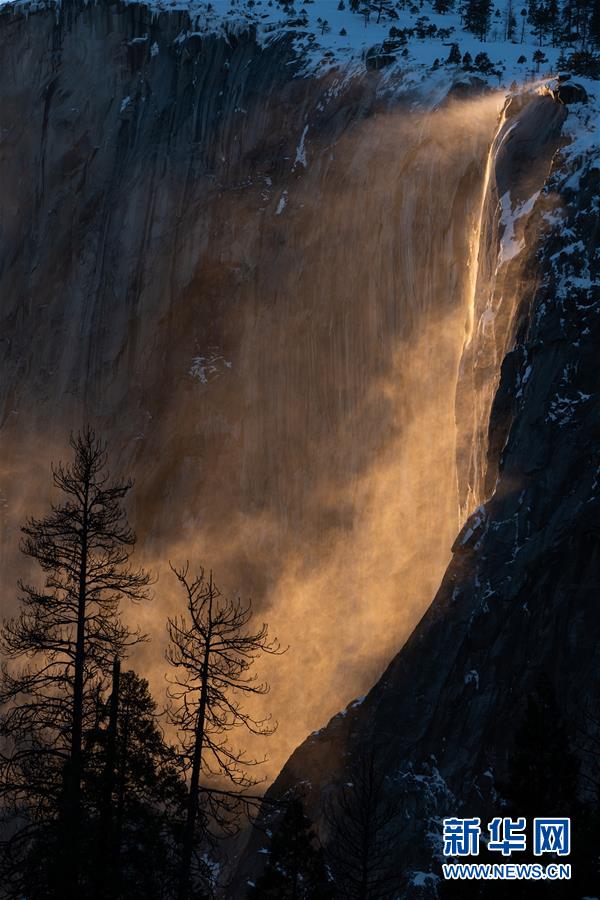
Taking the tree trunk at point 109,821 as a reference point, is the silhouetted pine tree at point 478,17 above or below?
above

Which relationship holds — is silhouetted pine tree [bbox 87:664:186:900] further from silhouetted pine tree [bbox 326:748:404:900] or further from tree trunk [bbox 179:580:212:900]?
silhouetted pine tree [bbox 326:748:404:900]

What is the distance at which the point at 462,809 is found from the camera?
23.5m

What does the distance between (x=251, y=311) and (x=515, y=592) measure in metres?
19.4

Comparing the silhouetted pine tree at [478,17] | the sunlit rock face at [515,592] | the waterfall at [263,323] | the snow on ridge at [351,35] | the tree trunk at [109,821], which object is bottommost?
the tree trunk at [109,821]

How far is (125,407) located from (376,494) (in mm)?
11649

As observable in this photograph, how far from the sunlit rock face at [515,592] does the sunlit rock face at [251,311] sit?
24.3 feet

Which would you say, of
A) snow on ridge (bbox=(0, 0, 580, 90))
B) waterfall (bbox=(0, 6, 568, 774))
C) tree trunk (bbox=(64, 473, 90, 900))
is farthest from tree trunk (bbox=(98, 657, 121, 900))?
snow on ridge (bbox=(0, 0, 580, 90))

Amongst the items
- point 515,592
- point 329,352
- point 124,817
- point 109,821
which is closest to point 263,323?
point 329,352

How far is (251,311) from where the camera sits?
41594mm

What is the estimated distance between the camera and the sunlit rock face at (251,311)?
36000mm

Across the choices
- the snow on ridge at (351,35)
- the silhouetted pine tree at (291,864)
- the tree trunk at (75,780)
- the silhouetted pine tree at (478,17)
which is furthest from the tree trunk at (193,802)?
the silhouetted pine tree at (478,17)

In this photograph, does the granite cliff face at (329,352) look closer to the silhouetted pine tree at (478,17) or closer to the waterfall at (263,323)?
the waterfall at (263,323)

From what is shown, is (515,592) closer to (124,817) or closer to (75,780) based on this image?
(124,817)

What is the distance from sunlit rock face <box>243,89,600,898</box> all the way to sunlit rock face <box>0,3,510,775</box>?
7398mm
